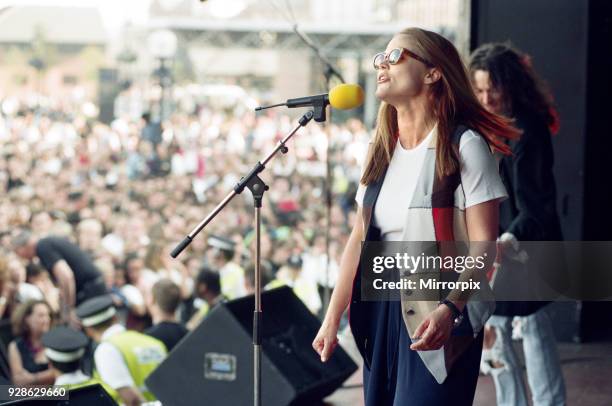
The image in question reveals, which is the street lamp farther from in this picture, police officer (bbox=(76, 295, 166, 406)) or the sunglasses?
the sunglasses

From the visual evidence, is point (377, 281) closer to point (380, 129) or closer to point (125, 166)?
point (380, 129)

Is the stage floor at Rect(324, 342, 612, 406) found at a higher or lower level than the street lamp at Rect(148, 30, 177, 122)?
lower

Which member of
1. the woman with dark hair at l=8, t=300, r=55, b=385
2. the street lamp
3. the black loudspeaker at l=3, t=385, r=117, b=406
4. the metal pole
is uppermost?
the street lamp

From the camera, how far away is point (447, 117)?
7.93 ft

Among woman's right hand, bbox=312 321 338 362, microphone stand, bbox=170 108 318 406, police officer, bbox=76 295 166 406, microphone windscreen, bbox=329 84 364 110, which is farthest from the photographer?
police officer, bbox=76 295 166 406

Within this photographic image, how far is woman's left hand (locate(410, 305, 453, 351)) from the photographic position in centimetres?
226

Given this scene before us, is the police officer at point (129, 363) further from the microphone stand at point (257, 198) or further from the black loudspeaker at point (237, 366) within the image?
the microphone stand at point (257, 198)

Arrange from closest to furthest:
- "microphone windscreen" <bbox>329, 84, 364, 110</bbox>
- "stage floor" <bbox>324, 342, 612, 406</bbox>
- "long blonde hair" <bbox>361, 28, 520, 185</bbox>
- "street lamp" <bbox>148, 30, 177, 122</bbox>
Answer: "long blonde hair" <bbox>361, 28, 520, 185</bbox>, "microphone windscreen" <bbox>329, 84, 364, 110</bbox>, "stage floor" <bbox>324, 342, 612, 406</bbox>, "street lamp" <bbox>148, 30, 177, 122</bbox>

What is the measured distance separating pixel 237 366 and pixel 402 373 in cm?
160

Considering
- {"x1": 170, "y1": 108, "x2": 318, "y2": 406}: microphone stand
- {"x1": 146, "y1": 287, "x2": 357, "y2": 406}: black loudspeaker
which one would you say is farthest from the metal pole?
{"x1": 146, "y1": 287, "x2": 357, "y2": 406}: black loudspeaker

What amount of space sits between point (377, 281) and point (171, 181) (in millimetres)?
14242

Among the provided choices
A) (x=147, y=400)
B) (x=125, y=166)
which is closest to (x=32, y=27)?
(x=125, y=166)

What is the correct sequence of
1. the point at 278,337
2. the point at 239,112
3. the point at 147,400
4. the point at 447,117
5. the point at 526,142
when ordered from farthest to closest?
the point at 239,112
the point at 147,400
the point at 278,337
the point at 526,142
the point at 447,117

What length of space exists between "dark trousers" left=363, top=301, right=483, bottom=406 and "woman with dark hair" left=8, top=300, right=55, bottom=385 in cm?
355
